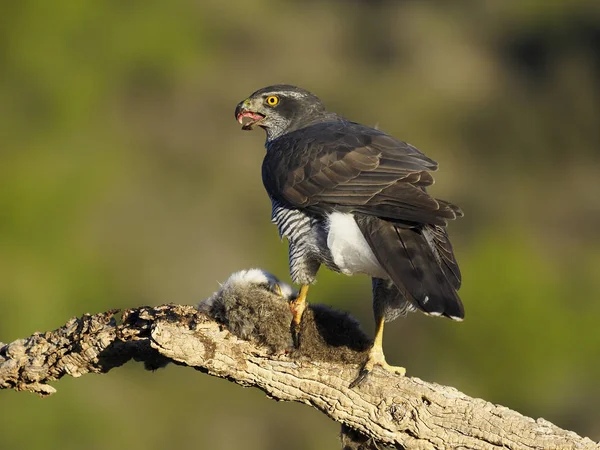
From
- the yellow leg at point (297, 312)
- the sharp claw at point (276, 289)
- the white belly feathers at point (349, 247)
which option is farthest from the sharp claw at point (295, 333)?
the white belly feathers at point (349, 247)

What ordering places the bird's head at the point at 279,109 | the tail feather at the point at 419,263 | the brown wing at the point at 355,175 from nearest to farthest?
the tail feather at the point at 419,263 < the brown wing at the point at 355,175 < the bird's head at the point at 279,109

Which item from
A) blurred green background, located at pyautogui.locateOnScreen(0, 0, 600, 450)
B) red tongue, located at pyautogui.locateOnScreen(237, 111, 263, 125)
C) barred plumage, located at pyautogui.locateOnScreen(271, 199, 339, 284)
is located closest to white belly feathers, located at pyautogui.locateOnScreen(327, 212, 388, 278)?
barred plumage, located at pyautogui.locateOnScreen(271, 199, 339, 284)

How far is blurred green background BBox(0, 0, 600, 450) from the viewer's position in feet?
49.6

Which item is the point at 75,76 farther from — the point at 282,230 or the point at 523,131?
the point at 282,230

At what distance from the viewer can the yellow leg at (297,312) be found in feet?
16.2

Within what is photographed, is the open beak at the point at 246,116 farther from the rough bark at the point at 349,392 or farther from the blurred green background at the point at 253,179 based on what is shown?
the blurred green background at the point at 253,179

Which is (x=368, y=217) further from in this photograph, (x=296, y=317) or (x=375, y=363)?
(x=375, y=363)

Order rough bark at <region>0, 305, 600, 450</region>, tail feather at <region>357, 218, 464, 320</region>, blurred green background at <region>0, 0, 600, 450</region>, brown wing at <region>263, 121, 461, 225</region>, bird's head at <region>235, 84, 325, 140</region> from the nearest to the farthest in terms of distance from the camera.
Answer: tail feather at <region>357, 218, 464, 320</region> < rough bark at <region>0, 305, 600, 450</region> < brown wing at <region>263, 121, 461, 225</region> < bird's head at <region>235, 84, 325, 140</region> < blurred green background at <region>0, 0, 600, 450</region>

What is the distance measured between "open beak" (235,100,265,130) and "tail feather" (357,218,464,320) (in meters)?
1.45

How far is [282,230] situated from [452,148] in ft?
60.4

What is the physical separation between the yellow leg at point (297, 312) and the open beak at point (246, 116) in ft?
4.52

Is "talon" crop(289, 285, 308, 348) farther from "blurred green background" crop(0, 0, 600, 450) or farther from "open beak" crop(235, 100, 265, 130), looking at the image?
"blurred green background" crop(0, 0, 600, 450)

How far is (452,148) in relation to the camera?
2350cm

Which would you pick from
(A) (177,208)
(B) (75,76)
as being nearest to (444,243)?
(A) (177,208)
